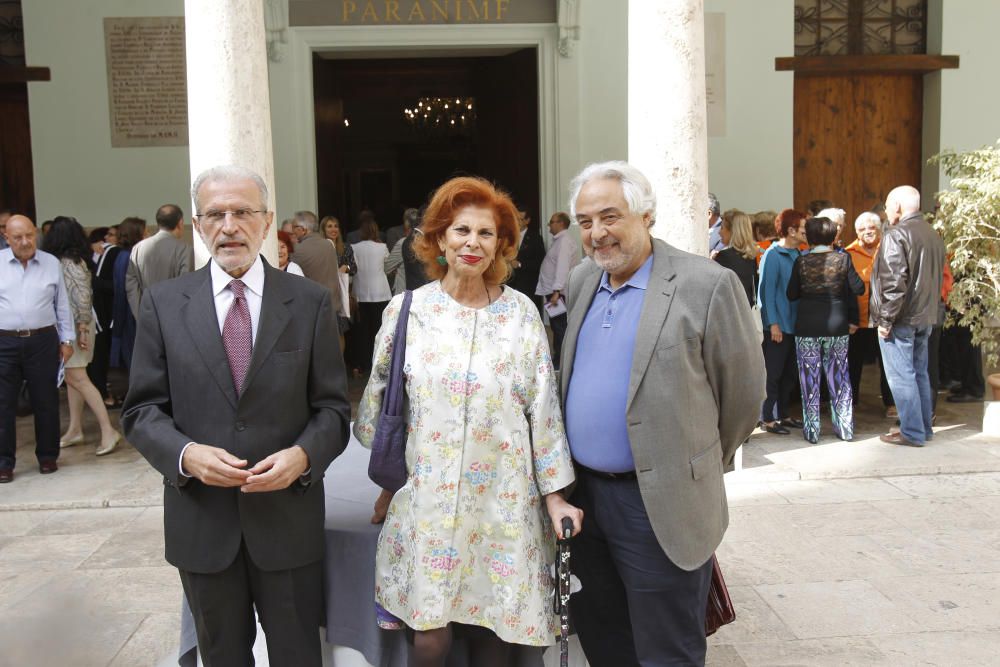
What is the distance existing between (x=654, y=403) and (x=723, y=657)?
62.3 inches

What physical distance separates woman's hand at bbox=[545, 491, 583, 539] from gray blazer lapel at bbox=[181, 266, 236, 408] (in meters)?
0.86

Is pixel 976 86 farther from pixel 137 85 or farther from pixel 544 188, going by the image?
pixel 137 85

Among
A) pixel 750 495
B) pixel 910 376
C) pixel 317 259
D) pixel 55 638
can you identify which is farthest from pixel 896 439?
pixel 55 638

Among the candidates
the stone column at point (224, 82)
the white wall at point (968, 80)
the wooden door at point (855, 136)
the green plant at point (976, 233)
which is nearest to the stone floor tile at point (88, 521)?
the stone column at point (224, 82)

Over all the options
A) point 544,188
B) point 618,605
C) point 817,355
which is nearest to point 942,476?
point 817,355

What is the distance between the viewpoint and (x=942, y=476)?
591 cm

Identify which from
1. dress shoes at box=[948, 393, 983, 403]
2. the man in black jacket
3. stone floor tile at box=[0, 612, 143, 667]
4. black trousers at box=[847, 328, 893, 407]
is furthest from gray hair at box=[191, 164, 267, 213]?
dress shoes at box=[948, 393, 983, 403]

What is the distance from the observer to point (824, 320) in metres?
6.63

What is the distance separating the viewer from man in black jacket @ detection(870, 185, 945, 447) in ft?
20.6

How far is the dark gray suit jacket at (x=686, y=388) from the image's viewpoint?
247cm

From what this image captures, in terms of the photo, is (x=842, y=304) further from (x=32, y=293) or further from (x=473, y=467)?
(x=32, y=293)

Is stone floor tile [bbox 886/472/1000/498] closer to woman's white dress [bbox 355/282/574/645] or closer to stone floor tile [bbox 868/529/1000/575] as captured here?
stone floor tile [bbox 868/529/1000/575]

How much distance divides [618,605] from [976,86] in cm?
1015

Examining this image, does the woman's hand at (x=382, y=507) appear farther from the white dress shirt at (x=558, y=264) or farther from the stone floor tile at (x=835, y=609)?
the white dress shirt at (x=558, y=264)
